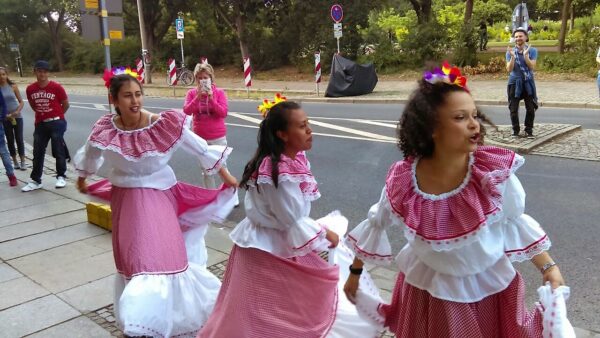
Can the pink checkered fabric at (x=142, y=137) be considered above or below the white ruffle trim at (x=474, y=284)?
above

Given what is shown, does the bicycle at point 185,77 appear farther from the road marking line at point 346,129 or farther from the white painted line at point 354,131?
the white painted line at point 354,131

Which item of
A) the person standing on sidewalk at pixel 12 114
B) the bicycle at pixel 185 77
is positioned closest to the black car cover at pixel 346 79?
the bicycle at pixel 185 77

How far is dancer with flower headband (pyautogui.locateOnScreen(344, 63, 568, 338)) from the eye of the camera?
221cm

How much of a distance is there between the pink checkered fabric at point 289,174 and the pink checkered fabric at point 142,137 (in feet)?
3.18

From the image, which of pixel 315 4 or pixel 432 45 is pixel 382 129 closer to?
pixel 432 45

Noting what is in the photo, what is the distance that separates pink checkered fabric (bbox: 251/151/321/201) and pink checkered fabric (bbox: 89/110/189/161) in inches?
38.2

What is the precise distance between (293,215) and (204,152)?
1254 millimetres

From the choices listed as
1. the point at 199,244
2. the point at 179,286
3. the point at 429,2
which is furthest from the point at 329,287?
the point at 429,2

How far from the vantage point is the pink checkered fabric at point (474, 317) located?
7.38 ft

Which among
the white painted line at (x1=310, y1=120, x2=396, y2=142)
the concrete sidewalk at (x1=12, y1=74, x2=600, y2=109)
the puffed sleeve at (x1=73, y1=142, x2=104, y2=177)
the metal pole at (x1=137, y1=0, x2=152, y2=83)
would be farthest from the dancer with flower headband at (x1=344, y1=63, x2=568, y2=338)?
the metal pole at (x1=137, y1=0, x2=152, y2=83)

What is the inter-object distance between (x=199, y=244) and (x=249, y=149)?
6.25 m

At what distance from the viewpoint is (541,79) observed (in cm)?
1980

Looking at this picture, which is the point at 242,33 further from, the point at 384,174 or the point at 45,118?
the point at 384,174

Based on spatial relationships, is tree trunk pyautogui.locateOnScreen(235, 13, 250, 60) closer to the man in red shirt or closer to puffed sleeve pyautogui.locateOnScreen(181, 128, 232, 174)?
the man in red shirt
